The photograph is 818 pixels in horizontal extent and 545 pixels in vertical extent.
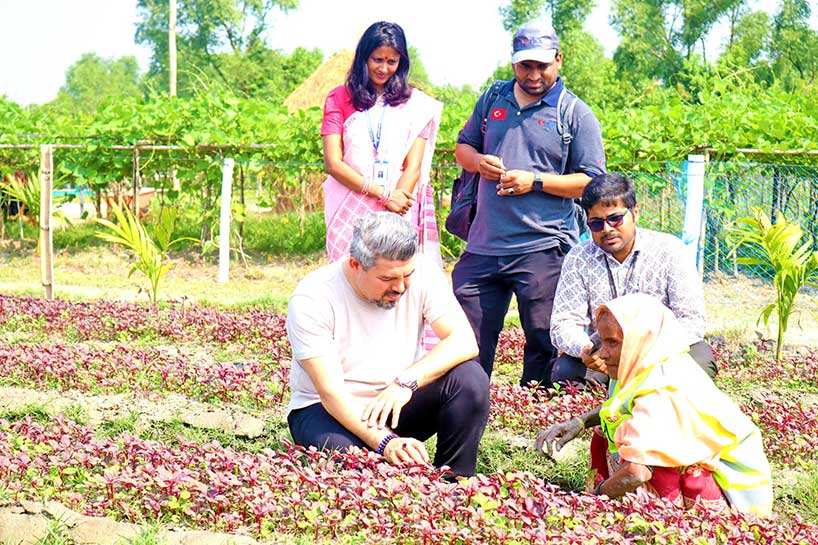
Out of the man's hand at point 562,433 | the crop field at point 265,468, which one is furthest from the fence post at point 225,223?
the man's hand at point 562,433

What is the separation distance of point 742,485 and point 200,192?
33.0ft

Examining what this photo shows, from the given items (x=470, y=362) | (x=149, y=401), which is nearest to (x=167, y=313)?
(x=149, y=401)

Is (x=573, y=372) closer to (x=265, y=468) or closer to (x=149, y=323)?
(x=265, y=468)

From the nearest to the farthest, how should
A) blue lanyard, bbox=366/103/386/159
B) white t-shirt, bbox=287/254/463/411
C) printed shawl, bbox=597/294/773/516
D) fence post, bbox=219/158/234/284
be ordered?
printed shawl, bbox=597/294/773/516 → white t-shirt, bbox=287/254/463/411 → blue lanyard, bbox=366/103/386/159 → fence post, bbox=219/158/234/284

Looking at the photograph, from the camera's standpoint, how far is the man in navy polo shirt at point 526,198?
5.19 m

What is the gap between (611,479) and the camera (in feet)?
11.6

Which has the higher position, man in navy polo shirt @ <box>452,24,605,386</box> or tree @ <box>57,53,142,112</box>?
tree @ <box>57,53,142,112</box>

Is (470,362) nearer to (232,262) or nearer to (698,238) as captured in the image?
(698,238)

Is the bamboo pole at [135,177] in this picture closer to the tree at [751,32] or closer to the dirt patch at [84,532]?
the dirt patch at [84,532]

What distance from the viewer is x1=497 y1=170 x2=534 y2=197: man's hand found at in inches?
202

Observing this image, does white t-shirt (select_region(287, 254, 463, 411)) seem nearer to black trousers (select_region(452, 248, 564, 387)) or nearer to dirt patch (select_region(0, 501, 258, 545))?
dirt patch (select_region(0, 501, 258, 545))

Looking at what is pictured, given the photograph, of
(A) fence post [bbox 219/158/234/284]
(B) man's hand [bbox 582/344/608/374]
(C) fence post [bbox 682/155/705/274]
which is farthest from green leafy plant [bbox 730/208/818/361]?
(A) fence post [bbox 219/158/234/284]

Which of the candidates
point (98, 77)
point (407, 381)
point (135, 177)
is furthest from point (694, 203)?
point (98, 77)

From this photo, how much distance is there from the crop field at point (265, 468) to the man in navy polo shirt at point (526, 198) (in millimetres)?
451
